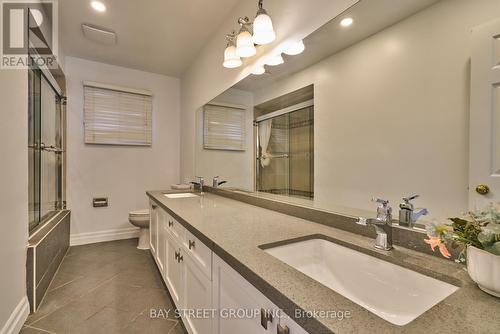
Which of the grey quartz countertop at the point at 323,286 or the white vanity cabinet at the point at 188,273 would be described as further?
the white vanity cabinet at the point at 188,273

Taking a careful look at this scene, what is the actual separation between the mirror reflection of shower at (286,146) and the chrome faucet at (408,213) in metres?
0.52

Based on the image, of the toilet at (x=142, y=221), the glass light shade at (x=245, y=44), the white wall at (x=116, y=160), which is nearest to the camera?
the glass light shade at (x=245, y=44)

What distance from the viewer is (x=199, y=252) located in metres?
1.15

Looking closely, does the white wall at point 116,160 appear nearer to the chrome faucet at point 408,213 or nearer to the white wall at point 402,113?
the white wall at point 402,113

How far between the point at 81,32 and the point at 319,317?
3.33 m

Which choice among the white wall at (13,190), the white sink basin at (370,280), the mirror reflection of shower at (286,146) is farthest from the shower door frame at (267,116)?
the white wall at (13,190)

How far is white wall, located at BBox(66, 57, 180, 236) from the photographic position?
3094 millimetres

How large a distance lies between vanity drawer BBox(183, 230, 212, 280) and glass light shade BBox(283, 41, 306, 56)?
1.23 meters

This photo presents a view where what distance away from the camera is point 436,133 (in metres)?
0.83

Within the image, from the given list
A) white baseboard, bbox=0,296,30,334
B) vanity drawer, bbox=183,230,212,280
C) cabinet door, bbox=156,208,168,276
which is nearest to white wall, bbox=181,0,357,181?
cabinet door, bbox=156,208,168,276

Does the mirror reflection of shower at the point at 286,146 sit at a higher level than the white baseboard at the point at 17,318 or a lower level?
higher

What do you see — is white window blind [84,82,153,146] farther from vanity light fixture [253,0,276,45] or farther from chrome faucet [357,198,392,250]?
chrome faucet [357,198,392,250]

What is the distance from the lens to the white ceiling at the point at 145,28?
6.91 ft

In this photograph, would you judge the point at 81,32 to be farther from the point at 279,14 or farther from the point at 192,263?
the point at 192,263
